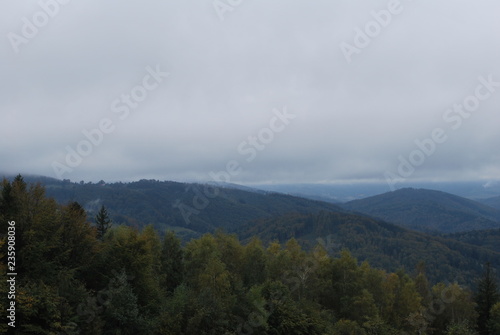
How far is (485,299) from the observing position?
5800 cm

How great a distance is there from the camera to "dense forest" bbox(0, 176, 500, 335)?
90.7 ft

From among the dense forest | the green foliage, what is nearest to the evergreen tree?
the dense forest

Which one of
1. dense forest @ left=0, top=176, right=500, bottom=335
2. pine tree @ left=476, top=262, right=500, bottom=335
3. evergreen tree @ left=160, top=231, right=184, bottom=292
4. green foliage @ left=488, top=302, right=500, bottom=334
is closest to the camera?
dense forest @ left=0, top=176, right=500, bottom=335

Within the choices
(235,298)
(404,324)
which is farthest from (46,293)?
(404,324)

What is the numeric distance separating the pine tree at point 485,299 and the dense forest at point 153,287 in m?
1.75

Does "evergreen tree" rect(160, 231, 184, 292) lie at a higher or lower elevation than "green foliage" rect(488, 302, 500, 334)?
higher

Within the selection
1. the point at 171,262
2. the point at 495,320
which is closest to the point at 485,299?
the point at 495,320

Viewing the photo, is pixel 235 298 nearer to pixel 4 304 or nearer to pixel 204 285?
pixel 204 285

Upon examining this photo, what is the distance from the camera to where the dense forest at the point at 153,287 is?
2764 cm

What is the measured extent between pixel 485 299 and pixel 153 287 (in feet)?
185

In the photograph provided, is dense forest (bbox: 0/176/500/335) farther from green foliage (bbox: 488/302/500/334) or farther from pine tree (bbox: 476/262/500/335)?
pine tree (bbox: 476/262/500/335)

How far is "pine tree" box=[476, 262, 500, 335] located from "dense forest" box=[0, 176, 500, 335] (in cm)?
175

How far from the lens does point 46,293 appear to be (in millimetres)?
24078

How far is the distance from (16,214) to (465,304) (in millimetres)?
67245
